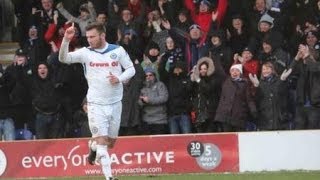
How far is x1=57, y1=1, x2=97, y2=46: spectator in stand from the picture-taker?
1636 centimetres

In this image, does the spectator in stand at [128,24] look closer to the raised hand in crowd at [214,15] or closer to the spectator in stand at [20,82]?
the raised hand in crowd at [214,15]

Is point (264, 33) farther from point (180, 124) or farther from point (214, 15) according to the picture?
point (180, 124)

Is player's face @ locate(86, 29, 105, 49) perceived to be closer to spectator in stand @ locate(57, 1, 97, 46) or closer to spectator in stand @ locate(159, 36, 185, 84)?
spectator in stand @ locate(159, 36, 185, 84)

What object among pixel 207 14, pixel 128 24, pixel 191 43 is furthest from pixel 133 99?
pixel 207 14

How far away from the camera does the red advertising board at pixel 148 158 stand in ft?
44.7

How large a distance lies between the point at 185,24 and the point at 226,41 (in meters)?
0.93

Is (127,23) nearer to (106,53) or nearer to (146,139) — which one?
(146,139)

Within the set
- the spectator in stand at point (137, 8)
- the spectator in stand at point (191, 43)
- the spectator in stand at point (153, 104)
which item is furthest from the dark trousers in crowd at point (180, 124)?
the spectator in stand at point (137, 8)

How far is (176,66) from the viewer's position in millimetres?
14945

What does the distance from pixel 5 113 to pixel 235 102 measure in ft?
15.5

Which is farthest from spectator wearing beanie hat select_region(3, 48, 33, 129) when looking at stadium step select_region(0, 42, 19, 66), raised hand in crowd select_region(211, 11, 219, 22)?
raised hand in crowd select_region(211, 11, 219, 22)

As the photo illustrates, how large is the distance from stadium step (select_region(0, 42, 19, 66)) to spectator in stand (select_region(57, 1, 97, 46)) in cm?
221

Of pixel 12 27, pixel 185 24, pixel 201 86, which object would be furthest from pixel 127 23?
pixel 12 27

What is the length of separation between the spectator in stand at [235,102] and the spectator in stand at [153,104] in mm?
1096
